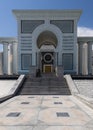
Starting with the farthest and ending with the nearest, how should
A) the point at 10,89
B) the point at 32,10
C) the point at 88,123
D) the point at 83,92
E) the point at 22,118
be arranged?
1. the point at 32,10
2. the point at 10,89
3. the point at 83,92
4. the point at 22,118
5. the point at 88,123

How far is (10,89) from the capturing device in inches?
768

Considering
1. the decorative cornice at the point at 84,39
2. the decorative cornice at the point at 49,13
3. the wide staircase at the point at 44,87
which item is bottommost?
the wide staircase at the point at 44,87

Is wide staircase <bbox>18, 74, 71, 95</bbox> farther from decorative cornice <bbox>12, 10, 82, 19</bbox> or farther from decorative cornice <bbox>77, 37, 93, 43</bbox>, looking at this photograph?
decorative cornice <bbox>77, 37, 93, 43</bbox>

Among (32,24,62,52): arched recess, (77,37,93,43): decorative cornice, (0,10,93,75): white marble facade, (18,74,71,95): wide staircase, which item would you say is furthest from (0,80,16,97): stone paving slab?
(77,37,93,43): decorative cornice

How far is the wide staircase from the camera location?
64.8ft

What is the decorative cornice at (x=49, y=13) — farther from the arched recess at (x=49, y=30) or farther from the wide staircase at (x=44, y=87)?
the wide staircase at (x=44, y=87)

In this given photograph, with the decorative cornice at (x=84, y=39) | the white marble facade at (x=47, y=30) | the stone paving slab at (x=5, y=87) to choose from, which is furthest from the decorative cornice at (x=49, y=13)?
the stone paving slab at (x=5, y=87)

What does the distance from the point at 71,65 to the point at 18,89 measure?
556 inches

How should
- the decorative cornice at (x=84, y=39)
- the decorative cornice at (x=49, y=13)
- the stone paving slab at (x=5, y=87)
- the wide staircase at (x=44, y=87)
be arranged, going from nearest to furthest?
the stone paving slab at (x=5, y=87)
the wide staircase at (x=44, y=87)
the decorative cornice at (x=49, y=13)
the decorative cornice at (x=84, y=39)

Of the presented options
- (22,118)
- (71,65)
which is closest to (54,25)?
(71,65)

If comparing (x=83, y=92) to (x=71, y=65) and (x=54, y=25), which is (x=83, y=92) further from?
(x=54, y=25)

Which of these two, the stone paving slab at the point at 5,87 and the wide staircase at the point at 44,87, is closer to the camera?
the stone paving slab at the point at 5,87

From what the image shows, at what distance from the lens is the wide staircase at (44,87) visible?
1975cm

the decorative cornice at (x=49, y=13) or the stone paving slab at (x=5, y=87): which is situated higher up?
the decorative cornice at (x=49, y=13)
